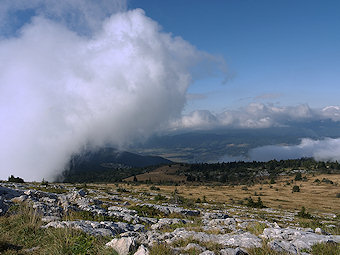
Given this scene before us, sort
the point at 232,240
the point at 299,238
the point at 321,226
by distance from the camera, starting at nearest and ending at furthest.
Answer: the point at 232,240
the point at 299,238
the point at 321,226

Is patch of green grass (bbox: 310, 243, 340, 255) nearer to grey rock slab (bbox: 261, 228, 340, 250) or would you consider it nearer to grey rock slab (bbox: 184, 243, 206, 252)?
grey rock slab (bbox: 261, 228, 340, 250)

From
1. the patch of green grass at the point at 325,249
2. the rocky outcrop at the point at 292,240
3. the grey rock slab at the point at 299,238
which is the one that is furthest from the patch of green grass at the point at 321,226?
the patch of green grass at the point at 325,249

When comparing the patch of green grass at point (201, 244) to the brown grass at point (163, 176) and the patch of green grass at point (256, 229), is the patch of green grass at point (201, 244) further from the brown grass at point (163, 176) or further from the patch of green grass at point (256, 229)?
the brown grass at point (163, 176)

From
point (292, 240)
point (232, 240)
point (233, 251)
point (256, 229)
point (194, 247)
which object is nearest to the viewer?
point (233, 251)

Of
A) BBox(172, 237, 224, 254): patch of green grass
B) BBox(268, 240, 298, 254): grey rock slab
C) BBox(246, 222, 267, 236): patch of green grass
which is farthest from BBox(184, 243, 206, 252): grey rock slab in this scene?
BBox(246, 222, 267, 236): patch of green grass

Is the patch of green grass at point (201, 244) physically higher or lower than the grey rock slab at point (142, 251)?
lower

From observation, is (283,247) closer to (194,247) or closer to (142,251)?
(194,247)

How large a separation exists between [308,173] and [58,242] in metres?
126

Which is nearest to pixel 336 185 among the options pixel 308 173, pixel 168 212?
pixel 308 173

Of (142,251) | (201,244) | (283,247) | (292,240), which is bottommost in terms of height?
(292,240)

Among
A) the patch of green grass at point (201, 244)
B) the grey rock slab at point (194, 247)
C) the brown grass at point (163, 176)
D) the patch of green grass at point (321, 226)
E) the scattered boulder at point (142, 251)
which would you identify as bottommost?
the brown grass at point (163, 176)

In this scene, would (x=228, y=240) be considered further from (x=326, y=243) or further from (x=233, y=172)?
(x=233, y=172)

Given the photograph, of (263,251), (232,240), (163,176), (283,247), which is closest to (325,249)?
(283,247)

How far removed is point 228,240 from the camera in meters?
7.47
